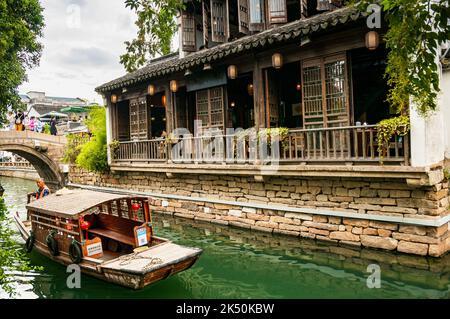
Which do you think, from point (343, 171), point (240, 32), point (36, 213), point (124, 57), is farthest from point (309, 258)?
point (124, 57)

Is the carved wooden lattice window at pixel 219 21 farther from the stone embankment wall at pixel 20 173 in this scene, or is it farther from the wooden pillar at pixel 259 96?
the stone embankment wall at pixel 20 173

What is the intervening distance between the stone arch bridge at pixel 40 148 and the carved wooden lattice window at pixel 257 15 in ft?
45.5

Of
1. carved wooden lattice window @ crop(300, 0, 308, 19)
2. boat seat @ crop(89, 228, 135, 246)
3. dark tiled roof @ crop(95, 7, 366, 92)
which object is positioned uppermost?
carved wooden lattice window @ crop(300, 0, 308, 19)

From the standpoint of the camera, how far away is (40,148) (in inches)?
801

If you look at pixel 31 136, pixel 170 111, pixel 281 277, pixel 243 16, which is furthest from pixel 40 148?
pixel 281 277

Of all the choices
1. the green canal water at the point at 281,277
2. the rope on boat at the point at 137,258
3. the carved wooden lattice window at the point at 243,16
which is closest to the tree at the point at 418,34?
the green canal water at the point at 281,277

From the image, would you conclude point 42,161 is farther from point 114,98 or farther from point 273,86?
point 273,86

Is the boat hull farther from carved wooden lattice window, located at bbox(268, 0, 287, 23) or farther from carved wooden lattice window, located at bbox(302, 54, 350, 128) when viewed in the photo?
carved wooden lattice window, located at bbox(268, 0, 287, 23)

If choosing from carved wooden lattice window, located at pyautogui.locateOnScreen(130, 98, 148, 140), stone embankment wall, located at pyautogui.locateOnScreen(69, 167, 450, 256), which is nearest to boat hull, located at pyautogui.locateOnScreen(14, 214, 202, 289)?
stone embankment wall, located at pyautogui.locateOnScreen(69, 167, 450, 256)

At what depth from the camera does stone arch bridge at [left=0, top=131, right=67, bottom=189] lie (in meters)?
19.2

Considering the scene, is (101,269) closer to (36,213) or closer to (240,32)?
(36,213)

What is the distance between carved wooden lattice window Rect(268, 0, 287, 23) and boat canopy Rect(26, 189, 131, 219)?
23.1 feet

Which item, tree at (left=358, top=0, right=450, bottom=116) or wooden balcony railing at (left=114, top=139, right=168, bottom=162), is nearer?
tree at (left=358, top=0, right=450, bottom=116)
